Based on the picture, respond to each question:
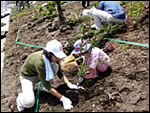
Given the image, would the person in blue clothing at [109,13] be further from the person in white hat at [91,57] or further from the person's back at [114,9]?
the person in white hat at [91,57]

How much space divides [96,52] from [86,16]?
6.99 ft

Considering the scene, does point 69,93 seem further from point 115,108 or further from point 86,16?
point 86,16

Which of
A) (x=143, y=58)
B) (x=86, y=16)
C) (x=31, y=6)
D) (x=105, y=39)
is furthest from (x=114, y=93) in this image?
(x=31, y=6)

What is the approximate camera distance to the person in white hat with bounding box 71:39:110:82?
264cm

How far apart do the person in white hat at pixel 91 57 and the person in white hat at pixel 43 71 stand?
1.19 feet

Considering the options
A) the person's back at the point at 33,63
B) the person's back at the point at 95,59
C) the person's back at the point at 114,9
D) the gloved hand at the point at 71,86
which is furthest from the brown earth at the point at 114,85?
the person's back at the point at 33,63

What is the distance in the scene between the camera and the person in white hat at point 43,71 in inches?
88.5

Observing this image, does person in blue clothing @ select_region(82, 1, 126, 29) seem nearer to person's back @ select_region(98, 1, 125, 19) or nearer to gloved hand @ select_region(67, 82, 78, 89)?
person's back @ select_region(98, 1, 125, 19)

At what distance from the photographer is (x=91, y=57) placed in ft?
8.93

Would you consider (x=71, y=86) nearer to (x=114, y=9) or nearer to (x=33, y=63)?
(x=33, y=63)

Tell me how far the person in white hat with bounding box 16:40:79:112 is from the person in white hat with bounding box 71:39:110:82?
0.36 metres

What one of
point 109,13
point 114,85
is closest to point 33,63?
point 114,85

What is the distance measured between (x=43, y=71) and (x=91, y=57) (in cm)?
80

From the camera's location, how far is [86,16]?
4.58 meters
